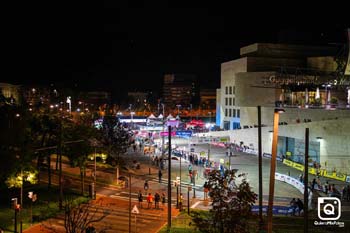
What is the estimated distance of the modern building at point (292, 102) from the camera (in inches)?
1903

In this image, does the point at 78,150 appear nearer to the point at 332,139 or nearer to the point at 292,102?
the point at 332,139

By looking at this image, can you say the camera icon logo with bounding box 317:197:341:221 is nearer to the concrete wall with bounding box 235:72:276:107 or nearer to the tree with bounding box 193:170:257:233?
the tree with bounding box 193:170:257:233

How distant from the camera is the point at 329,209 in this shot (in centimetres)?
2592

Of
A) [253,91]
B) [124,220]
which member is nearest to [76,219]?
A: [124,220]

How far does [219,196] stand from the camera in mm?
15406

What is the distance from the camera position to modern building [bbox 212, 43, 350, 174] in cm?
4834

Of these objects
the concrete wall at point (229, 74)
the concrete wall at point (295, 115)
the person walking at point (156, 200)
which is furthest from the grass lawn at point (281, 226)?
the concrete wall at point (229, 74)

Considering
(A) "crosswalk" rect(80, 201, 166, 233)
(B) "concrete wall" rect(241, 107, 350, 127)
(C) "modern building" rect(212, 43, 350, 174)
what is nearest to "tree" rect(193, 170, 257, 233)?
(A) "crosswalk" rect(80, 201, 166, 233)

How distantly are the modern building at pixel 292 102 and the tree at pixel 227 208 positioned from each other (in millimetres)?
32245

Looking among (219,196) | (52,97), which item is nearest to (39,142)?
(219,196)

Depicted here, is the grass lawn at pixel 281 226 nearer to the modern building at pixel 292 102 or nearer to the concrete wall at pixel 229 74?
the modern building at pixel 292 102

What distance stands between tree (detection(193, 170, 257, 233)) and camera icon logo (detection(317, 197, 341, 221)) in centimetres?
1111

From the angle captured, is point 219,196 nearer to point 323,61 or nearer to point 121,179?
point 121,179

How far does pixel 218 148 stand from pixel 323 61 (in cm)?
2886
